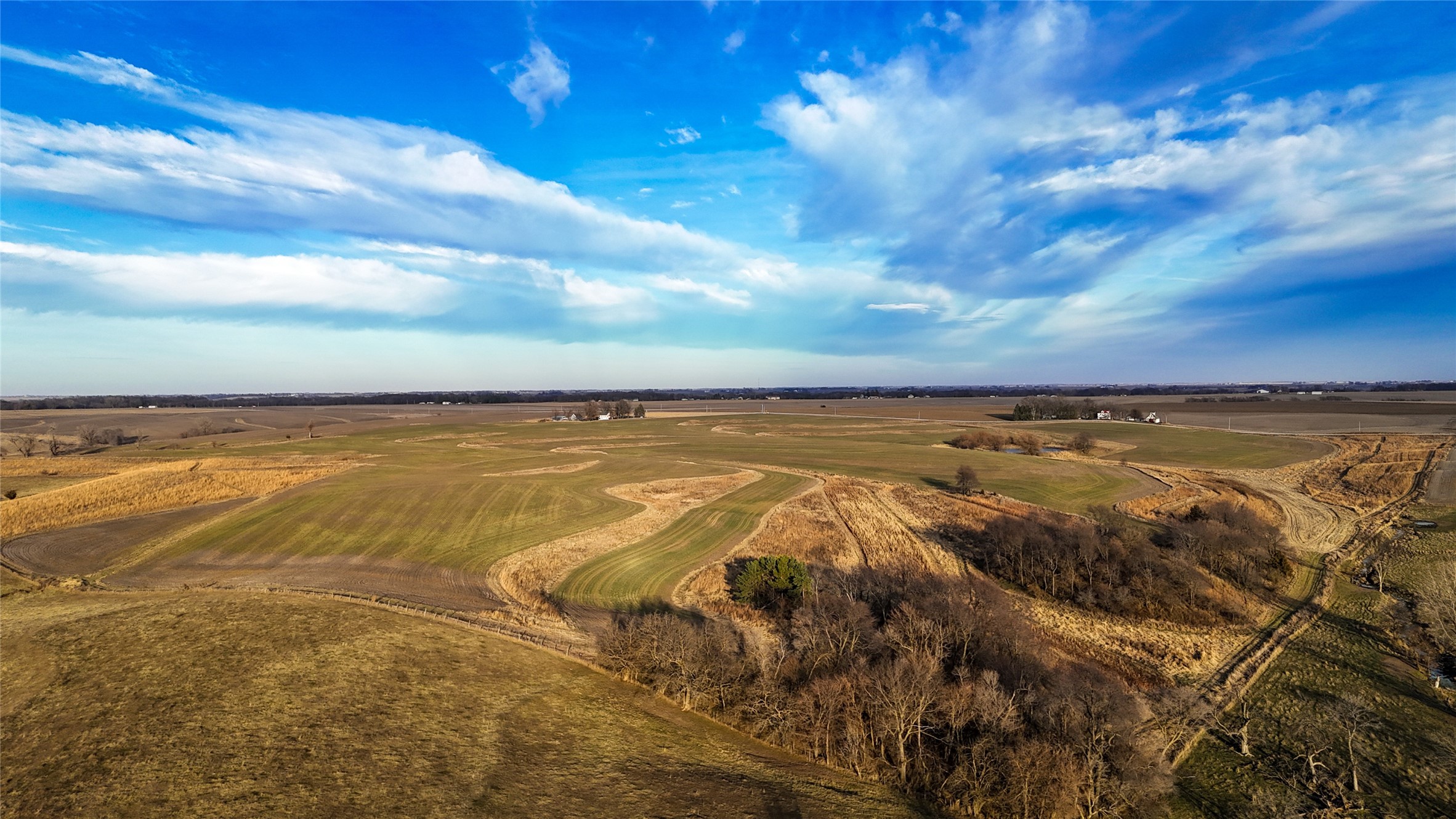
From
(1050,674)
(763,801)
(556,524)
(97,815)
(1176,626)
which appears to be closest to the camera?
(97,815)

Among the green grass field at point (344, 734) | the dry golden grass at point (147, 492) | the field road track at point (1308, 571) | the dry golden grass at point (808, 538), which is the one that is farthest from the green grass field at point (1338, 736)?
the dry golden grass at point (147, 492)

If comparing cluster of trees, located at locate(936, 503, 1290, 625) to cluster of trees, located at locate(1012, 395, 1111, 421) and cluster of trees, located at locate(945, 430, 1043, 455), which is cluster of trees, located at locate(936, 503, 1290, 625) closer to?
cluster of trees, located at locate(945, 430, 1043, 455)

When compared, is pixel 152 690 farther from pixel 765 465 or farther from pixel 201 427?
pixel 201 427

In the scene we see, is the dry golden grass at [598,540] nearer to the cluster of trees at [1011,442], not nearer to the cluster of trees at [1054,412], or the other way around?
the cluster of trees at [1011,442]

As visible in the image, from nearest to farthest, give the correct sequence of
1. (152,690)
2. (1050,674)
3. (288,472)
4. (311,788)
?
1. (311,788)
2. (152,690)
3. (1050,674)
4. (288,472)

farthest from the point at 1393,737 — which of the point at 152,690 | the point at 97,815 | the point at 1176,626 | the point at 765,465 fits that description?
the point at 765,465

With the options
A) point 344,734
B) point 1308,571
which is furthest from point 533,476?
point 1308,571

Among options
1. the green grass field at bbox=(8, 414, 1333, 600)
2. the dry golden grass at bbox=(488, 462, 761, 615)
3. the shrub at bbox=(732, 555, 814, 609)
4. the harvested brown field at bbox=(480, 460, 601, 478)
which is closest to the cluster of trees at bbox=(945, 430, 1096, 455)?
the green grass field at bbox=(8, 414, 1333, 600)
